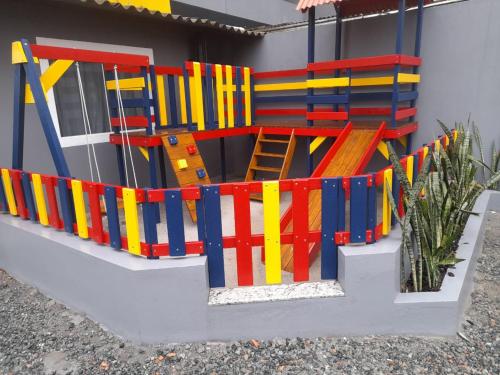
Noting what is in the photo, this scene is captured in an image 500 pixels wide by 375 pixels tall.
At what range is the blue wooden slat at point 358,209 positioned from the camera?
272 cm

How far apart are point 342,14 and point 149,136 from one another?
3.95 metres

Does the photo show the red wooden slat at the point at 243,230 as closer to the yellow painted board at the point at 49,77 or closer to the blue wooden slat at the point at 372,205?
the blue wooden slat at the point at 372,205

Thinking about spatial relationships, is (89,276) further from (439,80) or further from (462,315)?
(439,80)

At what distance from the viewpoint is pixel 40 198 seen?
3537mm

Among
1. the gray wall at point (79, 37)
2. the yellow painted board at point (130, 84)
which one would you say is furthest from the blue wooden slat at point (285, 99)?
the yellow painted board at point (130, 84)

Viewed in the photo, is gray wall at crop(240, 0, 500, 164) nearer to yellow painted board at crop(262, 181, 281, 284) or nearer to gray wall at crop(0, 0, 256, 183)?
gray wall at crop(0, 0, 256, 183)

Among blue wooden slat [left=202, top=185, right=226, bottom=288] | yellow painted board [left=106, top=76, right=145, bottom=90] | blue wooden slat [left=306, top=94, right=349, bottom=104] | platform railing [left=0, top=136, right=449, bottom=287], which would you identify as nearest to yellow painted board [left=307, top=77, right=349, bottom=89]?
blue wooden slat [left=306, top=94, right=349, bottom=104]

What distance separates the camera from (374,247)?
2781mm

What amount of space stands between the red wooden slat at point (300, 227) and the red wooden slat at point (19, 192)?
285 cm

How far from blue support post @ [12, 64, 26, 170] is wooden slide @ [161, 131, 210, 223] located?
155 cm

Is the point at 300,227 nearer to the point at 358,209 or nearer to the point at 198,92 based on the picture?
the point at 358,209

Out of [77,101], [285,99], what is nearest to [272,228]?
[77,101]

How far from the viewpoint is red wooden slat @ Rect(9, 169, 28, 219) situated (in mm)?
3715

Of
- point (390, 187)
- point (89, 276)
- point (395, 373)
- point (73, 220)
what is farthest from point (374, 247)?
point (73, 220)
